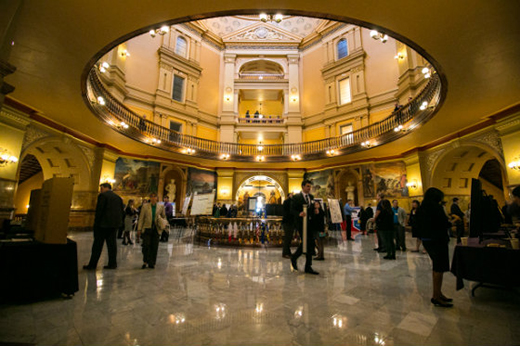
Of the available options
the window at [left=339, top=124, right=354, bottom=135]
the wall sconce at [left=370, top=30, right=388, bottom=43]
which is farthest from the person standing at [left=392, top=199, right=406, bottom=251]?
the window at [left=339, top=124, right=354, bottom=135]

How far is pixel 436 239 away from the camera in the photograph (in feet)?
9.41

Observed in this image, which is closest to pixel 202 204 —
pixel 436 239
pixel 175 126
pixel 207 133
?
pixel 436 239

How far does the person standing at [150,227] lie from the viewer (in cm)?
468

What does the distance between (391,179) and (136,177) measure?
52.1ft

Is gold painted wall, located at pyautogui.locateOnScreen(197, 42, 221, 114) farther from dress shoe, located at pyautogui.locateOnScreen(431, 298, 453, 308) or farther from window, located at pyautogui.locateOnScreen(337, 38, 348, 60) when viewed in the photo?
dress shoe, located at pyautogui.locateOnScreen(431, 298, 453, 308)

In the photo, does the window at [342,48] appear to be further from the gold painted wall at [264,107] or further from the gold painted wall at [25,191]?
the gold painted wall at [25,191]

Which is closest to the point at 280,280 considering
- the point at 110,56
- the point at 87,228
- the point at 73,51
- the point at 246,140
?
the point at 73,51

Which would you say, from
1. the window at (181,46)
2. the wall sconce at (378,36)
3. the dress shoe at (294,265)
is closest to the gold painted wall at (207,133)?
the window at (181,46)

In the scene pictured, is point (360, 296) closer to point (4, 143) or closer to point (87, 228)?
point (4, 143)

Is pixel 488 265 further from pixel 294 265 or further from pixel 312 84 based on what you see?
pixel 312 84

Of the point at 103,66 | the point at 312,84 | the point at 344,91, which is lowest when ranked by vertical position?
the point at 103,66

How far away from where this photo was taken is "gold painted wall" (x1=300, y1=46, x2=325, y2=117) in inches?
780

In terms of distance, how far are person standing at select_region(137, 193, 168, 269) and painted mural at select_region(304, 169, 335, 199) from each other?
14.0 m

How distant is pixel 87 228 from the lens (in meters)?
11.8
